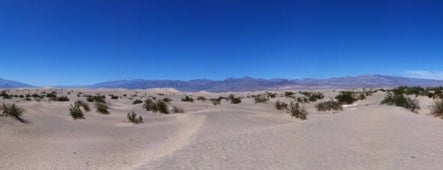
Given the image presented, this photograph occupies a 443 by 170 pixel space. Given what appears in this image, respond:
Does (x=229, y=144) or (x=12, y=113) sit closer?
(x=229, y=144)

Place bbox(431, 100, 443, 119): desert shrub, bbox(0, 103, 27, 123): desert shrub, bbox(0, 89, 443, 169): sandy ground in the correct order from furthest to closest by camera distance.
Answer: bbox(431, 100, 443, 119): desert shrub, bbox(0, 103, 27, 123): desert shrub, bbox(0, 89, 443, 169): sandy ground

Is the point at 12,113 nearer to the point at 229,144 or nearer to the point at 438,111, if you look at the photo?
the point at 229,144

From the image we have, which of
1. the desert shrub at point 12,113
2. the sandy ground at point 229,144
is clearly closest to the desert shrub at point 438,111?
the sandy ground at point 229,144

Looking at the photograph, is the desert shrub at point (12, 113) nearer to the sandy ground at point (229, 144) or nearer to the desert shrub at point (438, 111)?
the sandy ground at point (229, 144)

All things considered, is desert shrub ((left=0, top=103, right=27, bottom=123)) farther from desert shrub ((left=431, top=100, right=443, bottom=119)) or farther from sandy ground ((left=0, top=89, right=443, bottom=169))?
desert shrub ((left=431, top=100, right=443, bottom=119))

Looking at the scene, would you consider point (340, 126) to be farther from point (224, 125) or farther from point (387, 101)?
point (387, 101)

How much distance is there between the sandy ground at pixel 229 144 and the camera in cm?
750

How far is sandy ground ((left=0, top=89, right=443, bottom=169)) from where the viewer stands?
7504 millimetres

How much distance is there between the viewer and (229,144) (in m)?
8.79

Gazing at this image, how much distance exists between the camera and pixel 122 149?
10.1 m

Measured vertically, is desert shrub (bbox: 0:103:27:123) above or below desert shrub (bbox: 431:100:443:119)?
above

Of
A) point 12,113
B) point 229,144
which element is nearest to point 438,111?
point 229,144

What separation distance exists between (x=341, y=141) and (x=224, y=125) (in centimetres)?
480

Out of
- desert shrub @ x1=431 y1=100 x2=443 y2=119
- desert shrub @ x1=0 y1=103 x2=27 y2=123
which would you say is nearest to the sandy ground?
desert shrub @ x1=0 y1=103 x2=27 y2=123
